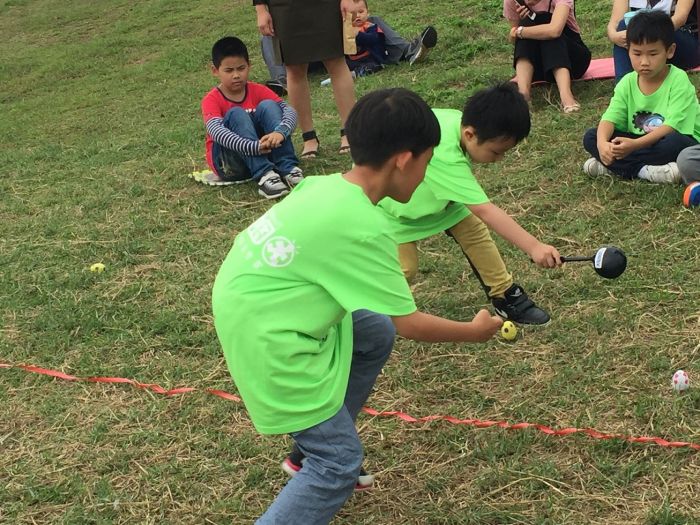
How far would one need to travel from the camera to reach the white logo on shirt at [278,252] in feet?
7.06

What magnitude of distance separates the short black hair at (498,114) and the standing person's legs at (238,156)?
2.54 metres

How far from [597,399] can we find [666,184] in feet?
6.40

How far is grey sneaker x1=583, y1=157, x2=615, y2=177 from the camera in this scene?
15.8 ft

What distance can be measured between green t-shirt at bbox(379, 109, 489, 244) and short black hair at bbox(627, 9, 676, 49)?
161cm

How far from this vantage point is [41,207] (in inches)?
231

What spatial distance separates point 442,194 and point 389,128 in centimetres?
119

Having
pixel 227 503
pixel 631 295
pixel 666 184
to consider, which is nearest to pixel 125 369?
pixel 227 503

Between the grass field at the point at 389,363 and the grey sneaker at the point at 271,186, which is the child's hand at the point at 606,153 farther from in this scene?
the grey sneaker at the point at 271,186

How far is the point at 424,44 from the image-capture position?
8.06 metres

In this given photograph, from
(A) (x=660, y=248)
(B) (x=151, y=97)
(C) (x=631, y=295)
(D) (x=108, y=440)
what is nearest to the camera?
(D) (x=108, y=440)

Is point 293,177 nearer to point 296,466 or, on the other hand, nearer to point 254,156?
point 254,156

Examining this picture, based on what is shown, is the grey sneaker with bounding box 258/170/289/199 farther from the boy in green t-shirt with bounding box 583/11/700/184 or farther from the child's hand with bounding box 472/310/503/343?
the child's hand with bounding box 472/310/503/343

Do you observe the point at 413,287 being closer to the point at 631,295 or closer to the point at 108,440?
the point at 631,295

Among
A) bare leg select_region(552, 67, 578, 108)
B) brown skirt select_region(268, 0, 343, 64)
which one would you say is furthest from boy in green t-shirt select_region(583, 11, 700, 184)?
brown skirt select_region(268, 0, 343, 64)
